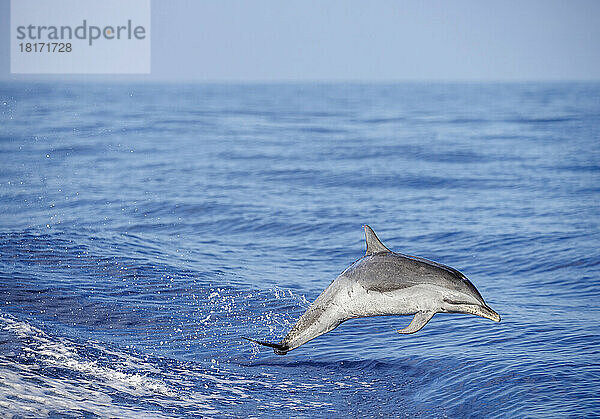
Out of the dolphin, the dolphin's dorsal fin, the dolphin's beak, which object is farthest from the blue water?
the dolphin's beak

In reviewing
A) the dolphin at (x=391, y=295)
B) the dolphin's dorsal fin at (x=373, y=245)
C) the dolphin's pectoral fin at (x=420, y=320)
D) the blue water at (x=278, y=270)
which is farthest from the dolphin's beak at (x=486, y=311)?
the blue water at (x=278, y=270)

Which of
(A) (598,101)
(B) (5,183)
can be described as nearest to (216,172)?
(B) (5,183)

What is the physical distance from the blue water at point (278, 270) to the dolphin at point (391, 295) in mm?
3041

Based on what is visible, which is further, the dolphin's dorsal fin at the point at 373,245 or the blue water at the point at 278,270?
the blue water at the point at 278,270

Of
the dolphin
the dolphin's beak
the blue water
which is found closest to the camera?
the dolphin's beak

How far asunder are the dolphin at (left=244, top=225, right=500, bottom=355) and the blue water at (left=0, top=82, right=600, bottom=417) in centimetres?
304

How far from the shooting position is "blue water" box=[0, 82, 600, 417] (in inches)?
396

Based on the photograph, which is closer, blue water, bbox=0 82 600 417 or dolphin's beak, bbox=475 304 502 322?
dolphin's beak, bbox=475 304 502 322

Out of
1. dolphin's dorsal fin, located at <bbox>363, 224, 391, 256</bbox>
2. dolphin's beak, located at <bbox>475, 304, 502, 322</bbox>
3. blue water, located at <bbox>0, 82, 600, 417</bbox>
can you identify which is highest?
dolphin's dorsal fin, located at <bbox>363, 224, 391, 256</bbox>

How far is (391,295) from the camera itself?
650cm

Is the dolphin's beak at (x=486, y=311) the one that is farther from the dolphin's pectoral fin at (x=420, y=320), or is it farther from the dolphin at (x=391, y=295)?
the dolphin's pectoral fin at (x=420, y=320)

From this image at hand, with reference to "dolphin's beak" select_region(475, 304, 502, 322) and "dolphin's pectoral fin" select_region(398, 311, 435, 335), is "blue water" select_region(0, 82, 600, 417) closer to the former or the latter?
"dolphin's pectoral fin" select_region(398, 311, 435, 335)

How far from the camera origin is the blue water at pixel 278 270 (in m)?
10.0

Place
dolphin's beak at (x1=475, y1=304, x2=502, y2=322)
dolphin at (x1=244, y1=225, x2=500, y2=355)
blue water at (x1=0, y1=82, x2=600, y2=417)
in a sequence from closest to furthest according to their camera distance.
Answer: dolphin's beak at (x1=475, y1=304, x2=502, y2=322) < dolphin at (x1=244, y1=225, x2=500, y2=355) < blue water at (x1=0, y1=82, x2=600, y2=417)
